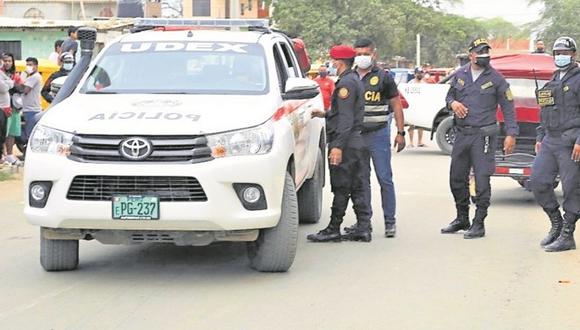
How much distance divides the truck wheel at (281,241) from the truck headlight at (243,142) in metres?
0.49

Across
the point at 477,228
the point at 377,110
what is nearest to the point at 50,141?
Answer: the point at 377,110

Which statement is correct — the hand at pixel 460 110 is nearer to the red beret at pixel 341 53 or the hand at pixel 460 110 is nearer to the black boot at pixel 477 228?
the black boot at pixel 477 228

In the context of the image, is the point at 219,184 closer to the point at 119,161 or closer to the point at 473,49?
the point at 119,161

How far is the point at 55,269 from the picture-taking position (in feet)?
25.7

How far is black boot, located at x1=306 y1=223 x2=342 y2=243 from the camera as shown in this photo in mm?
9492

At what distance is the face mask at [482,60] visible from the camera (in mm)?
9602

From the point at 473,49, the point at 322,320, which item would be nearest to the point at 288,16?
the point at 473,49

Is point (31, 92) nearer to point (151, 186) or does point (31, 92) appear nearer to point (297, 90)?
point (297, 90)

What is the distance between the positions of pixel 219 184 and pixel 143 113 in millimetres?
789

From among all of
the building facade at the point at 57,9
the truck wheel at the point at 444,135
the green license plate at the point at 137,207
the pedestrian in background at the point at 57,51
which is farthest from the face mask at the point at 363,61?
the building facade at the point at 57,9

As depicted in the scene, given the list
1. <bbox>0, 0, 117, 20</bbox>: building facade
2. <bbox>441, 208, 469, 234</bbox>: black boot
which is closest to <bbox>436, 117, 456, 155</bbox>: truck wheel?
<bbox>441, 208, 469, 234</bbox>: black boot

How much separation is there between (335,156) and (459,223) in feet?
5.75

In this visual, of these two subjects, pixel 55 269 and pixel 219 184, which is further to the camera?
pixel 55 269

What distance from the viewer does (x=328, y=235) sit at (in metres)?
9.52
